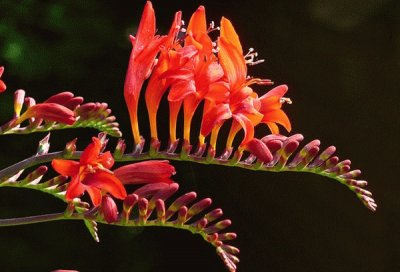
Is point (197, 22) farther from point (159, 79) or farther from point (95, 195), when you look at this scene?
point (95, 195)

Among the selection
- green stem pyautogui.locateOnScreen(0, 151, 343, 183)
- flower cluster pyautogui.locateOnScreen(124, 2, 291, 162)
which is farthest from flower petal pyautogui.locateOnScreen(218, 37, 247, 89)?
green stem pyautogui.locateOnScreen(0, 151, 343, 183)

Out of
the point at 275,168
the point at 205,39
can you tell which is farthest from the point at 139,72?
the point at 275,168

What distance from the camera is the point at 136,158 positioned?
1.10 meters

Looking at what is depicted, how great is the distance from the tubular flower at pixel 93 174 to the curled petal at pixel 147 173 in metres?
0.04

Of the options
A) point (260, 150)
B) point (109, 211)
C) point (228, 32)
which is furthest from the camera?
point (228, 32)

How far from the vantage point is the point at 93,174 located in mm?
1059

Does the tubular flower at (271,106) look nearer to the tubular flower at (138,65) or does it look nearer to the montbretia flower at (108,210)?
the tubular flower at (138,65)

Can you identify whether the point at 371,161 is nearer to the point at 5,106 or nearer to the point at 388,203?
the point at 388,203

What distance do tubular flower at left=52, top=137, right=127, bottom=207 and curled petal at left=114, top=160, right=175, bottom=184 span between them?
41mm

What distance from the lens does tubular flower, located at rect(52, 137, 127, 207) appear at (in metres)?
1.04

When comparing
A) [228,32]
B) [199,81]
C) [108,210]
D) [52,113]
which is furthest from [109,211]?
[228,32]

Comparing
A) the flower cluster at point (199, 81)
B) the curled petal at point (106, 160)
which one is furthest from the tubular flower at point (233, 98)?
the curled petal at point (106, 160)

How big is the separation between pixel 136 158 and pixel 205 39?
7.8 inches

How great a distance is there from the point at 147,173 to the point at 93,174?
7cm
